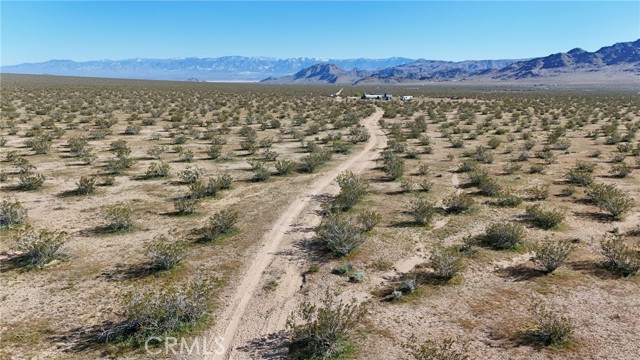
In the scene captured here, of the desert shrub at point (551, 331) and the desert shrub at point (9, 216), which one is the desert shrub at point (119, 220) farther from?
the desert shrub at point (551, 331)

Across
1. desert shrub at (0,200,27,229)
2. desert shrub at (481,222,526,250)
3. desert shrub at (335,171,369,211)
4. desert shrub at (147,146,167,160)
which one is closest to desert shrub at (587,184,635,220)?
desert shrub at (481,222,526,250)

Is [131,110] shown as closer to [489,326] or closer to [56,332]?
[56,332]

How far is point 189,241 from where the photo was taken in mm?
12945

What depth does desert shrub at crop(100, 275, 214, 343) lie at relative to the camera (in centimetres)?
820

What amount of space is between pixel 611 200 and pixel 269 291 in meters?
12.8

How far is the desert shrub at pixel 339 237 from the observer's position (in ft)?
39.5

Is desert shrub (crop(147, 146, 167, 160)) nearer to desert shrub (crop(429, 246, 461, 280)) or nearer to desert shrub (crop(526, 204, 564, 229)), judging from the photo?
desert shrub (crop(429, 246, 461, 280))

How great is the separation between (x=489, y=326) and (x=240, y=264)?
21.0 ft

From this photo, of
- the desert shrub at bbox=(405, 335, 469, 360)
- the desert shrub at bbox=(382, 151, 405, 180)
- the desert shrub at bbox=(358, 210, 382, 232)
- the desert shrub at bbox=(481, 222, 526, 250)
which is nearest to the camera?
the desert shrub at bbox=(405, 335, 469, 360)

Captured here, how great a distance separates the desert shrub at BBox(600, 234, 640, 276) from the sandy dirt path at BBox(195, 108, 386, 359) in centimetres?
821

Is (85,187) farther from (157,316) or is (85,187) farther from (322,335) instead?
(322,335)

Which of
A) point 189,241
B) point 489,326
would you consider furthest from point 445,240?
point 189,241

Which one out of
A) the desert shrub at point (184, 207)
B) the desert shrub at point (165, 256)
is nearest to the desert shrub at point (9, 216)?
the desert shrub at point (184, 207)

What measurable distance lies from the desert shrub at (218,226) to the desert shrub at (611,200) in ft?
43.2
